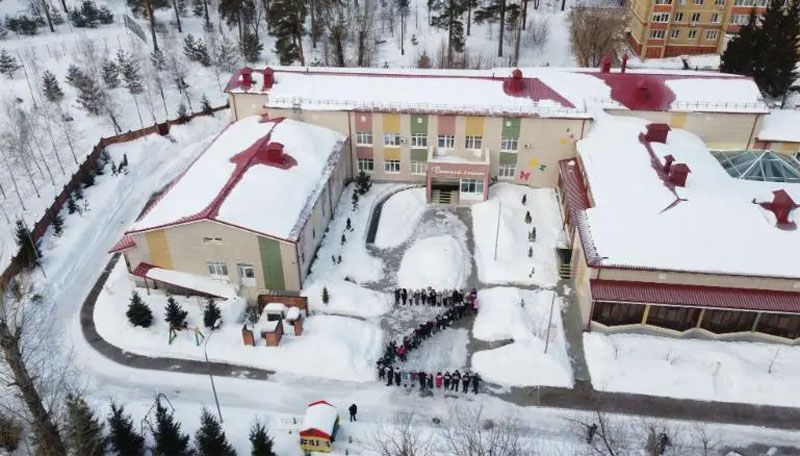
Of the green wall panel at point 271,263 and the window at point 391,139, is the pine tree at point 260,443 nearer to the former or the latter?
the green wall panel at point 271,263

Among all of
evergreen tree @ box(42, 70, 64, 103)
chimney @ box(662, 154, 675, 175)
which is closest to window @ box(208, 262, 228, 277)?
chimney @ box(662, 154, 675, 175)

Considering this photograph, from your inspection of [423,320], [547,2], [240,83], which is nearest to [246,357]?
[423,320]

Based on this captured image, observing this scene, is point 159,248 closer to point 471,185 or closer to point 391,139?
point 391,139

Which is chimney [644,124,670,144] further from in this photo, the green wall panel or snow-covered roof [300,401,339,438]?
snow-covered roof [300,401,339,438]

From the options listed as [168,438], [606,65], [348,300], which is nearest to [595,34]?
[606,65]

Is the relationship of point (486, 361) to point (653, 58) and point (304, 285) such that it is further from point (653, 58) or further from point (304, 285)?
point (653, 58)
